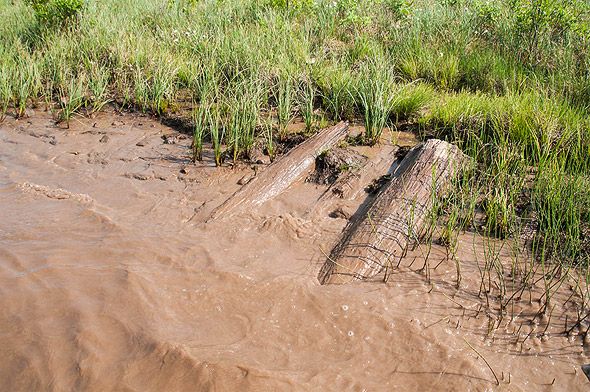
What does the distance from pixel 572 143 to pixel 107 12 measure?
23.8 ft

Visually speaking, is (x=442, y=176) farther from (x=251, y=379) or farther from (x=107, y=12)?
(x=107, y=12)

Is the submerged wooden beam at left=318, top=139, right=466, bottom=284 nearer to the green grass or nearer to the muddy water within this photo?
the muddy water

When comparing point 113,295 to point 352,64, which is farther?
point 352,64

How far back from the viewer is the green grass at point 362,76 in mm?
4566

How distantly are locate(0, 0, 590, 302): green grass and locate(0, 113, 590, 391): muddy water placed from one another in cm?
82

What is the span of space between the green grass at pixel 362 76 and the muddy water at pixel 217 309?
82 centimetres

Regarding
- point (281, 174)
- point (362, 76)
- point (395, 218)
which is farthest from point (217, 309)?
point (362, 76)

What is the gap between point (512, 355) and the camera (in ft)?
9.48

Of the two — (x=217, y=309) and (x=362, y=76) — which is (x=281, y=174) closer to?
(x=217, y=309)

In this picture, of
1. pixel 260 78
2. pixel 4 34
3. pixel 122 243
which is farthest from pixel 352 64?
pixel 4 34

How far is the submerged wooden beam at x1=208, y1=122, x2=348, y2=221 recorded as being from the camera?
4402 mm

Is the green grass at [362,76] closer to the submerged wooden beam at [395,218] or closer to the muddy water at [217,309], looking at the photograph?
the submerged wooden beam at [395,218]

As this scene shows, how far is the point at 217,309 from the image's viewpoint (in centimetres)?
320

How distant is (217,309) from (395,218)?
5.32 feet
